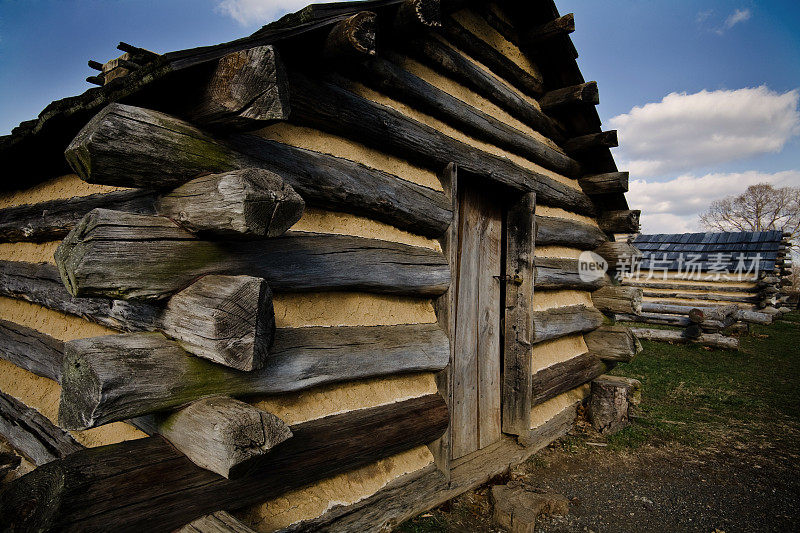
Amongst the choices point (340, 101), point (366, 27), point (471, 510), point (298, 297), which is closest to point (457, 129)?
point (340, 101)

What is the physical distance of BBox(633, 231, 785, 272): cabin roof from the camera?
16.2 metres

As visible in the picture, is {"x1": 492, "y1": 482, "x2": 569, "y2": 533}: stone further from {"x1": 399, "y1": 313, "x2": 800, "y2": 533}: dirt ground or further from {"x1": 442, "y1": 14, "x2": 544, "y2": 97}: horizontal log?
{"x1": 442, "y1": 14, "x2": 544, "y2": 97}: horizontal log

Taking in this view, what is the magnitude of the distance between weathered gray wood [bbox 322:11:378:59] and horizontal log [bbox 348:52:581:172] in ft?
1.78

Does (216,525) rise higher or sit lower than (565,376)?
higher

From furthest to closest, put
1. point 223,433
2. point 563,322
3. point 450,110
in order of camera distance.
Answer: point 563,322
point 450,110
point 223,433

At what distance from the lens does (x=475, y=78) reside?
12.7 ft

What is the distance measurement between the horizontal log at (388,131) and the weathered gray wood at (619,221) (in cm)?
212

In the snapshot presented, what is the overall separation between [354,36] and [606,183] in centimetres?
439

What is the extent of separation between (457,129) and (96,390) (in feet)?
10.1

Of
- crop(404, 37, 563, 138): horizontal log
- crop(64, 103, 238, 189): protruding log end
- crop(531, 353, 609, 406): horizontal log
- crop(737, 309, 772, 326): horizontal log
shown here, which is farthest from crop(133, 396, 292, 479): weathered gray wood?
crop(737, 309, 772, 326): horizontal log

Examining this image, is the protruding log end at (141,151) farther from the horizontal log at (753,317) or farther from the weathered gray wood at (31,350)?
the horizontal log at (753,317)

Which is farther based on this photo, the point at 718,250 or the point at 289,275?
the point at 718,250

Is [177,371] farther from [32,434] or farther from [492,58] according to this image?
[492,58]

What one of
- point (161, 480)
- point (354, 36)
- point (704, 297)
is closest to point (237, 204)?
point (354, 36)
